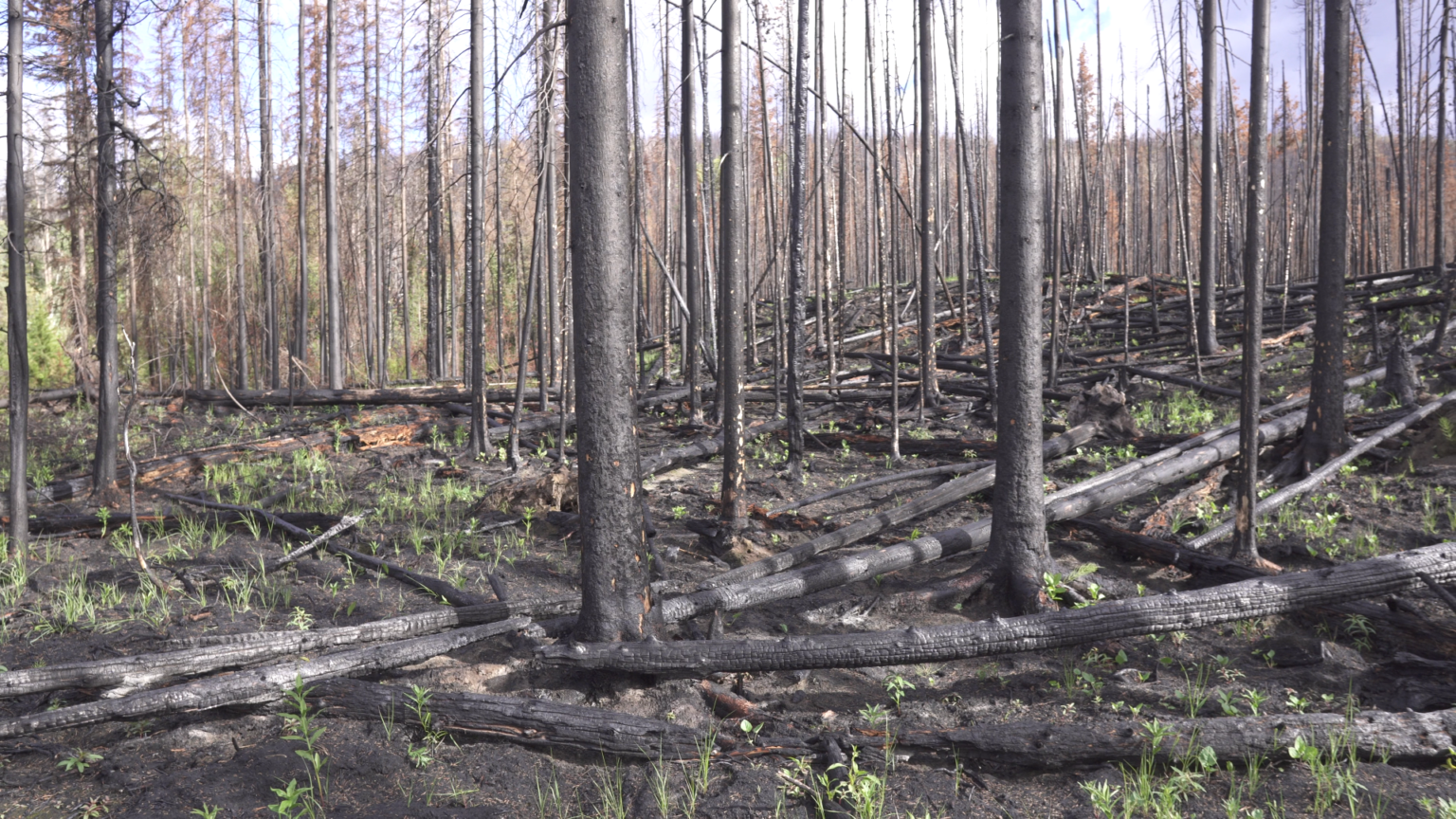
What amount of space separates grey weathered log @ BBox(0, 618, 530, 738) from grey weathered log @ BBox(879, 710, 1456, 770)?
213 centimetres

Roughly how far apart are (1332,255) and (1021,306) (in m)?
4.16

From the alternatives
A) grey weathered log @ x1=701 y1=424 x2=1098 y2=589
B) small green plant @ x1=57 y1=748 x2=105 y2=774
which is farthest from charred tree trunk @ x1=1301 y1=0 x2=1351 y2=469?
small green plant @ x1=57 y1=748 x2=105 y2=774

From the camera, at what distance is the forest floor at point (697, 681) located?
279 cm

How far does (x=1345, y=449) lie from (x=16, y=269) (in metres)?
10.6

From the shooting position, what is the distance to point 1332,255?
6617 millimetres

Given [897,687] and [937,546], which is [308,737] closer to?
[897,687]

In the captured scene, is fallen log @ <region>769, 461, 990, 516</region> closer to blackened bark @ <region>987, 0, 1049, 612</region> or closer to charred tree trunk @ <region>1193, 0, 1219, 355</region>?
blackened bark @ <region>987, 0, 1049, 612</region>

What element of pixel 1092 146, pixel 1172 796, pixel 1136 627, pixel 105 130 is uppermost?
pixel 1092 146

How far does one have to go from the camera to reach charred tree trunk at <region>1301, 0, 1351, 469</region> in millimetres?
6410

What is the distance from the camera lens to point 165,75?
61.9 ft

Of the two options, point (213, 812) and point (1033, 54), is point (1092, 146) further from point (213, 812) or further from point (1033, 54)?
point (213, 812)

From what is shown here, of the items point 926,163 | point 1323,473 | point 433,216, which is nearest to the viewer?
point 1323,473

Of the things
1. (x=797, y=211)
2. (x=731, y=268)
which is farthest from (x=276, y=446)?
(x=797, y=211)

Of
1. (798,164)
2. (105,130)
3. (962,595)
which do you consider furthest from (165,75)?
(962,595)
